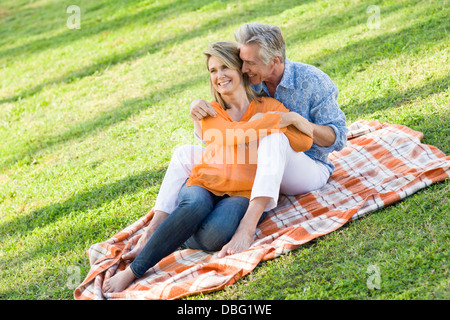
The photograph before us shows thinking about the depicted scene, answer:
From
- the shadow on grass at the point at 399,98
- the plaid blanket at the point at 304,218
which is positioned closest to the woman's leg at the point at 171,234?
the plaid blanket at the point at 304,218

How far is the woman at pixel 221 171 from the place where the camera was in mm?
3355

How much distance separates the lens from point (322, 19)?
9250 mm

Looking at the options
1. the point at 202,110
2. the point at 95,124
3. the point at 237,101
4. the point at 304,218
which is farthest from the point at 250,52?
the point at 95,124

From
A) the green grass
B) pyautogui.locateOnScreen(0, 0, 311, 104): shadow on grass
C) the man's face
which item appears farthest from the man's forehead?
pyautogui.locateOnScreen(0, 0, 311, 104): shadow on grass

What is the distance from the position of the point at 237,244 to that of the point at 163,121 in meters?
3.91

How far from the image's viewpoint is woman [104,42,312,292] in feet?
11.0

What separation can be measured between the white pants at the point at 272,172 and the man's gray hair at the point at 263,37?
663 mm

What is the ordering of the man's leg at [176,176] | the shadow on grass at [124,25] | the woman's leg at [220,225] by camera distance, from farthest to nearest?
1. the shadow on grass at [124,25]
2. the man's leg at [176,176]
3. the woman's leg at [220,225]

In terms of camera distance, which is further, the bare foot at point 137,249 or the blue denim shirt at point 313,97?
the blue denim shirt at point 313,97

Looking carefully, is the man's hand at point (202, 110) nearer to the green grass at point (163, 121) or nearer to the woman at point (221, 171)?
the woman at point (221, 171)
